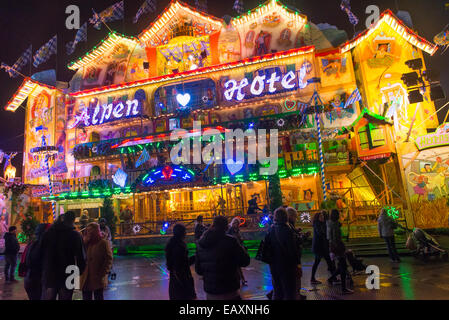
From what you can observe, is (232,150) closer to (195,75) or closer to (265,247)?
(195,75)

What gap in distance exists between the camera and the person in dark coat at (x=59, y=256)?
16.3ft

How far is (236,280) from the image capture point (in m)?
4.16

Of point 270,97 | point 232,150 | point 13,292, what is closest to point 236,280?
point 13,292

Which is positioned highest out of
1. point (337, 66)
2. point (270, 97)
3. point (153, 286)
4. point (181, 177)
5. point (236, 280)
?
point (337, 66)

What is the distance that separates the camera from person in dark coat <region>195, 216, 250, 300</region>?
4059 millimetres

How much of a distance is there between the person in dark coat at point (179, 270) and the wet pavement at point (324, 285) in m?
2.39

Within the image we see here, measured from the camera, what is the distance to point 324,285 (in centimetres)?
758

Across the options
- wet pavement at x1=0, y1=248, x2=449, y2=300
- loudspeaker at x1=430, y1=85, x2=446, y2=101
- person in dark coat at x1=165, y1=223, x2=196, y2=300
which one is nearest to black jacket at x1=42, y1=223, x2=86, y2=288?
person in dark coat at x1=165, y1=223, x2=196, y2=300

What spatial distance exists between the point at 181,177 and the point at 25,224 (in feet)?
41.2

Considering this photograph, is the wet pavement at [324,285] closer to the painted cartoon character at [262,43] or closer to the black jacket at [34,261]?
the black jacket at [34,261]

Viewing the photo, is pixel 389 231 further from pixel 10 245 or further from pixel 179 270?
pixel 10 245

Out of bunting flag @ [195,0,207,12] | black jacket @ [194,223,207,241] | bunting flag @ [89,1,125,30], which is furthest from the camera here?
bunting flag @ [195,0,207,12]

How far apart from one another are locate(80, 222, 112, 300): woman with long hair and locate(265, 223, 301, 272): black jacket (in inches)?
119

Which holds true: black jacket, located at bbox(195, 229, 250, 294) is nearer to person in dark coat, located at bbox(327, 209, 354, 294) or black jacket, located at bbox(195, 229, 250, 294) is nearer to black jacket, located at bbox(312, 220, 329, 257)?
person in dark coat, located at bbox(327, 209, 354, 294)
